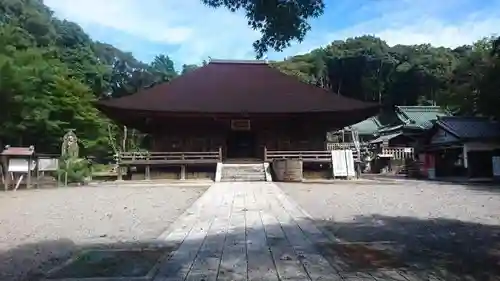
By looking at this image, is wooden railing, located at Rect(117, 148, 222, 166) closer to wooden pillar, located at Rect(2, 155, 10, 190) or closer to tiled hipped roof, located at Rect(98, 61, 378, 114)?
tiled hipped roof, located at Rect(98, 61, 378, 114)

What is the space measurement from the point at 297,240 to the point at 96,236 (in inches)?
112

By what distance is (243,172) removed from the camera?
18.6 meters

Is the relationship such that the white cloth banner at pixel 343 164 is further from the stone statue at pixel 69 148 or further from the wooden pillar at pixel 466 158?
the stone statue at pixel 69 148

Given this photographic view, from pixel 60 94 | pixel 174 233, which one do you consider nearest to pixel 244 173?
pixel 174 233

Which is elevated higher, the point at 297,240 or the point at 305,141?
the point at 305,141

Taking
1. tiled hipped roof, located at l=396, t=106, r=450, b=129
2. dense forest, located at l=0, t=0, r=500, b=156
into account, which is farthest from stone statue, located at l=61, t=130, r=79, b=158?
tiled hipped roof, located at l=396, t=106, r=450, b=129

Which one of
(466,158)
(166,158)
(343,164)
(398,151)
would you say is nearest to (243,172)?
(166,158)

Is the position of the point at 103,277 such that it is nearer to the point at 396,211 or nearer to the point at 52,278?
the point at 52,278

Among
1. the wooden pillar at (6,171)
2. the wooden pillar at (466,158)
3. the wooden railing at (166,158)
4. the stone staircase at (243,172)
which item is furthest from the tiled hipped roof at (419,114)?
the wooden pillar at (6,171)

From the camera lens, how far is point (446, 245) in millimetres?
5047

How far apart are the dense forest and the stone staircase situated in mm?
9748

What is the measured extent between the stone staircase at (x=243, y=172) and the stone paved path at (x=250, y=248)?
9426mm

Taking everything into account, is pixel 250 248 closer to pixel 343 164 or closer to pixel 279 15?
pixel 279 15

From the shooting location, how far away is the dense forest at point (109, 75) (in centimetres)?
2292
